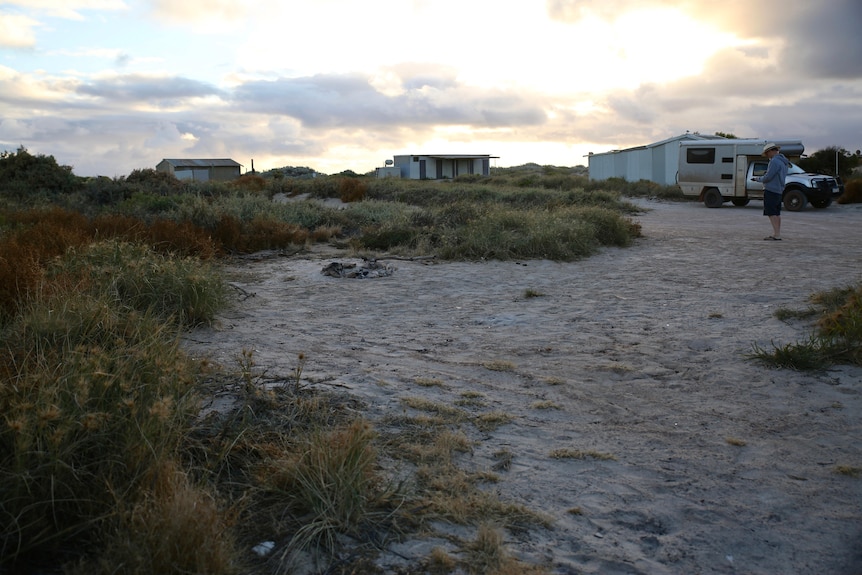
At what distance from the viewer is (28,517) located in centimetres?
288

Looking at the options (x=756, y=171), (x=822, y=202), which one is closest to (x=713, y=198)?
(x=756, y=171)

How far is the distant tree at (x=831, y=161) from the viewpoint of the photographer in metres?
32.2

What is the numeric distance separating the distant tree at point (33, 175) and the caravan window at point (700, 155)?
20.6 m

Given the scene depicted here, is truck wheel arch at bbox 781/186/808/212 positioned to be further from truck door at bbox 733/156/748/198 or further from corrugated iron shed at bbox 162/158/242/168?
corrugated iron shed at bbox 162/158/242/168

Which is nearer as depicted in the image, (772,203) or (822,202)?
(772,203)

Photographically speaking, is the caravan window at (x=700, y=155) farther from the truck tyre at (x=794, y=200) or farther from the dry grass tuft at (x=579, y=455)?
the dry grass tuft at (x=579, y=455)

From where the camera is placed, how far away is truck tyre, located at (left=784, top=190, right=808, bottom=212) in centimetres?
2159

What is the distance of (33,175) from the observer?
76.2ft

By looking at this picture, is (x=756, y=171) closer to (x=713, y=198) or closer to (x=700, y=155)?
(x=713, y=198)

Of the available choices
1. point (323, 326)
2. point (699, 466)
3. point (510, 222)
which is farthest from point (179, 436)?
point (510, 222)

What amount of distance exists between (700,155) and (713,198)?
1552 millimetres

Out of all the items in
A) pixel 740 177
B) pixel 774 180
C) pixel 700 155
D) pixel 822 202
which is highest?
pixel 700 155

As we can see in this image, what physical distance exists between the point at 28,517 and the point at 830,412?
469cm

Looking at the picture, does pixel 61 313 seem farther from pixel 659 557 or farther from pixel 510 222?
pixel 510 222
